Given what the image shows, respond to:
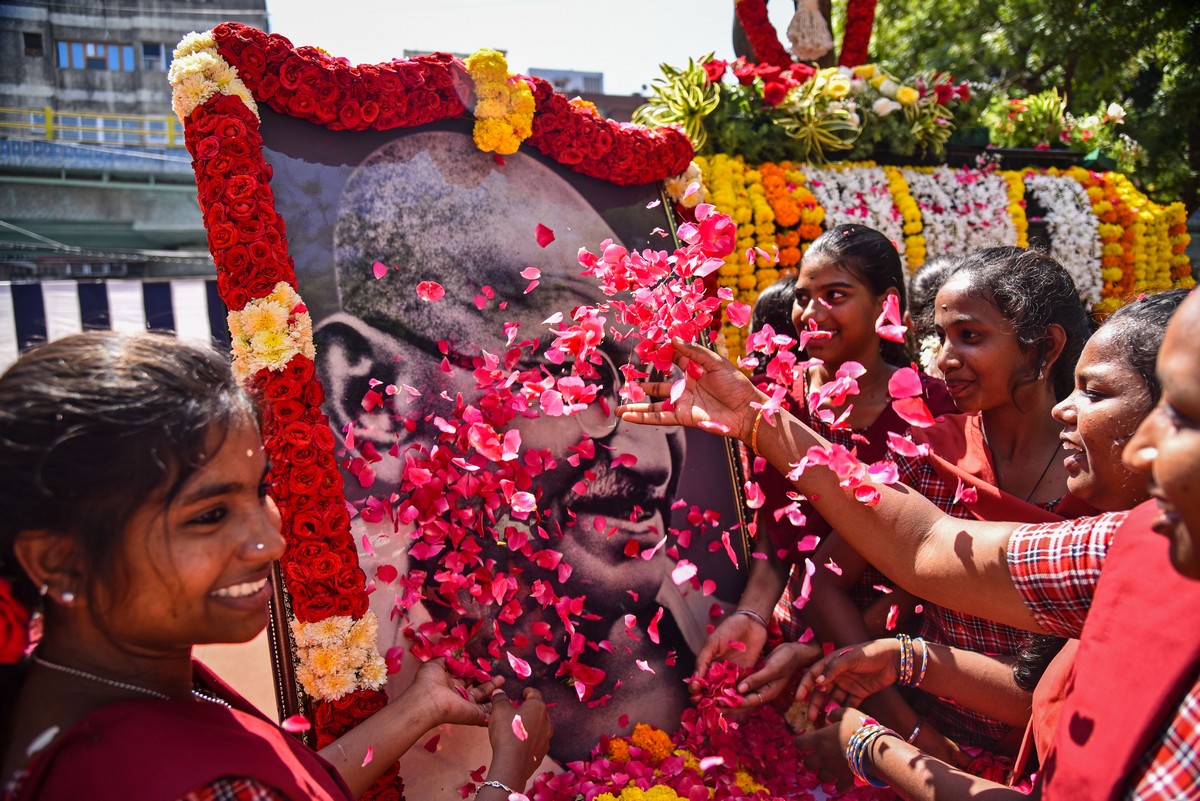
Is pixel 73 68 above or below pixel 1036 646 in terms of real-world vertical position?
above

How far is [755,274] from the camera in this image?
5.00 m

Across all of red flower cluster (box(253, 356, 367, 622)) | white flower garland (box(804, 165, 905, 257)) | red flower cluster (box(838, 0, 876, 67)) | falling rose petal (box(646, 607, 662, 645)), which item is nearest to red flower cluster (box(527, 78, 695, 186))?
red flower cluster (box(253, 356, 367, 622))

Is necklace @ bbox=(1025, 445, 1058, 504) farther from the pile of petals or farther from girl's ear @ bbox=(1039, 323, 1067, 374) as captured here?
the pile of petals

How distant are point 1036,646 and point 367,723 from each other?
5.57 ft

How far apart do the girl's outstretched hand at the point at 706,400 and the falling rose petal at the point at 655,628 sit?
28.2 inches

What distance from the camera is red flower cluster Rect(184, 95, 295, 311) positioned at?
222 centimetres

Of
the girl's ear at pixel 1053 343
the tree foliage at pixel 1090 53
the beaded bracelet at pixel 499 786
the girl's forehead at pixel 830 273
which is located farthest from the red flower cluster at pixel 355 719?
the tree foliage at pixel 1090 53

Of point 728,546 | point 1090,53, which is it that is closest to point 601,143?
point 728,546

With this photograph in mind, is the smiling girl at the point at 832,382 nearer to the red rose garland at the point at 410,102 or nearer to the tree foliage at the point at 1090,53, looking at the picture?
the red rose garland at the point at 410,102

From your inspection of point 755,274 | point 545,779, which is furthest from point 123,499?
point 755,274

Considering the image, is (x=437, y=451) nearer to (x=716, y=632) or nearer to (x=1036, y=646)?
(x=716, y=632)

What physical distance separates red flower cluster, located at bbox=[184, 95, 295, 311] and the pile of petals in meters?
1.61

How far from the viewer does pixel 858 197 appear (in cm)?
545

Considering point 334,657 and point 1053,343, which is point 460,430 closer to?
point 334,657
